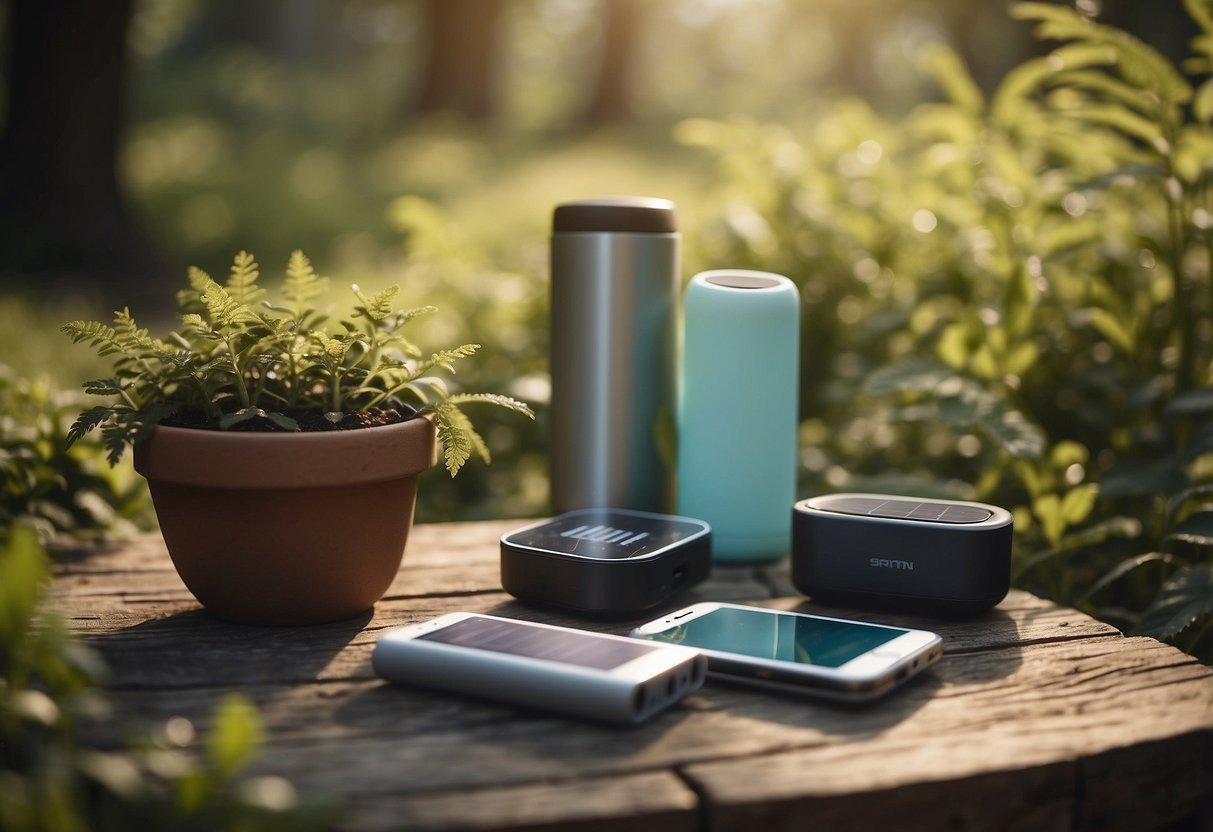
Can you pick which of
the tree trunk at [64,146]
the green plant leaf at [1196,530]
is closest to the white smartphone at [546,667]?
the green plant leaf at [1196,530]

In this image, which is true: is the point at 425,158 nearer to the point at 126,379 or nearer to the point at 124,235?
the point at 124,235

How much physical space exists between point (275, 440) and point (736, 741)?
61cm

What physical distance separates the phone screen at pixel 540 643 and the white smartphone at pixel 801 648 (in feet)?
0.34

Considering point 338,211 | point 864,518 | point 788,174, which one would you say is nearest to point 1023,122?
point 788,174

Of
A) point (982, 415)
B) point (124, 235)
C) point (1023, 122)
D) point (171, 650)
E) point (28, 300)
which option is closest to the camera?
point (171, 650)

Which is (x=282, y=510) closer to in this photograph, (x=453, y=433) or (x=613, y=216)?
(x=453, y=433)

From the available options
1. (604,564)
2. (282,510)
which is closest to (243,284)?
(282,510)

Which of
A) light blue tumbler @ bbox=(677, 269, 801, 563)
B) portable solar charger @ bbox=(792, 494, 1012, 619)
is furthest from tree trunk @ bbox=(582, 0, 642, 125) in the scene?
portable solar charger @ bbox=(792, 494, 1012, 619)

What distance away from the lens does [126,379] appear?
4.62 feet

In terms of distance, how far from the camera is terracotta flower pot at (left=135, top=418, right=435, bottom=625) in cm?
124

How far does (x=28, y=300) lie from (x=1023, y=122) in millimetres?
5790

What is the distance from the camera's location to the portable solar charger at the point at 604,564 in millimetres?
1382

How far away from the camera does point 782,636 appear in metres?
1.25

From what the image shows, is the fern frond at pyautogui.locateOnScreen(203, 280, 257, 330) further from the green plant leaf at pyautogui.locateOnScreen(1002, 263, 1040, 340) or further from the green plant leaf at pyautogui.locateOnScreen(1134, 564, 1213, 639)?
the green plant leaf at pyautogui.locateOnScreen(1002, 263, 1040, 340)
